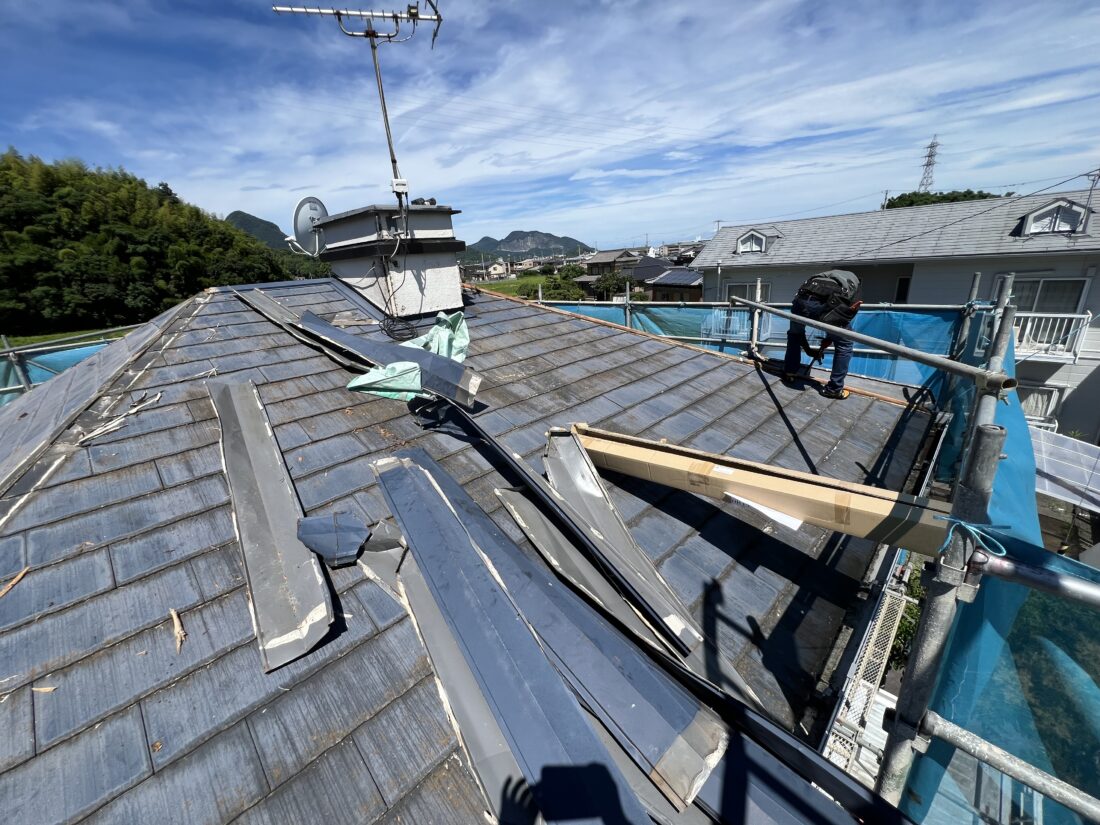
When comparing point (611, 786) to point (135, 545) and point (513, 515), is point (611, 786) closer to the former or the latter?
point (513, 515)

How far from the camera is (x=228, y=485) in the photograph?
311 centimetres

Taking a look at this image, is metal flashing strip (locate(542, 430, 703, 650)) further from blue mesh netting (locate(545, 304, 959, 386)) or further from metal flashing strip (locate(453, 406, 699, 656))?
blue mesh netting (locate(545, 304, 959, 386))

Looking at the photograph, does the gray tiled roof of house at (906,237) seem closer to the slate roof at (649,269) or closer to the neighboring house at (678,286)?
the neighboring house at (678,286)

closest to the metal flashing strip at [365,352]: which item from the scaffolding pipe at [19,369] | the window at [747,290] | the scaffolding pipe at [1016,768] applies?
the scaffolding pipe at [1016,768]

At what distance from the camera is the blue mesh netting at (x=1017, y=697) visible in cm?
153

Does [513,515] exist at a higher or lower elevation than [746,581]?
higher

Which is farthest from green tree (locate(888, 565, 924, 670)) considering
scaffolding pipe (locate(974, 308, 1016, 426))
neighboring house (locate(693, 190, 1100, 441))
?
neighboring house (locate(693, 190, 1100, 441))

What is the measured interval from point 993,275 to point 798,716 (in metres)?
24.9

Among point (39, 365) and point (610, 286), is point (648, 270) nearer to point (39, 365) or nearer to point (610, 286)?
point (610, 286)

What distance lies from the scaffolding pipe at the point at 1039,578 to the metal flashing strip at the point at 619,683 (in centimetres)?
126

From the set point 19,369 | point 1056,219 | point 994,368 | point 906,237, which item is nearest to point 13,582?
point 994,368

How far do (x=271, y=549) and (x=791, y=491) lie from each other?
3.44 m

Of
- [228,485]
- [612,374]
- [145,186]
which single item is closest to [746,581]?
[612,374]

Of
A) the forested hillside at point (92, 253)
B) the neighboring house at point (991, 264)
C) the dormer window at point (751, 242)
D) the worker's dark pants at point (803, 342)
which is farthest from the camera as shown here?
the forested hillside at point (92, 253)
